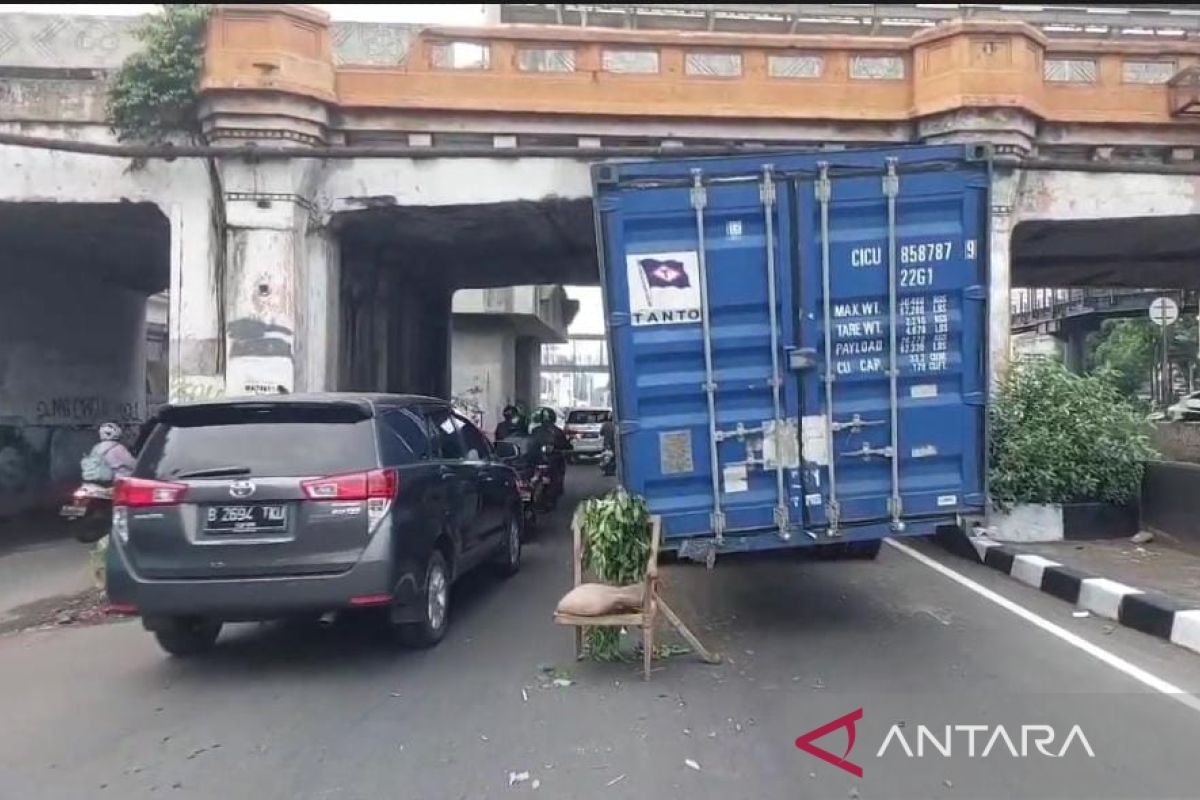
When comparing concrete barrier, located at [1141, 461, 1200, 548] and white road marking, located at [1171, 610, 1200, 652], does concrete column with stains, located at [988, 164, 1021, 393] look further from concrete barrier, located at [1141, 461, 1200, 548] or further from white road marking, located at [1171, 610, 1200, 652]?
white road marking, located at [1171, 610, 1200, 652]

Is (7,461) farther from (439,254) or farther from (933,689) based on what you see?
(933,689)

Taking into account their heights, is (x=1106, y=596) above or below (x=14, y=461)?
below

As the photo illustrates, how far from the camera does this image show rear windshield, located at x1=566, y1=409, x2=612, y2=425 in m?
30.8

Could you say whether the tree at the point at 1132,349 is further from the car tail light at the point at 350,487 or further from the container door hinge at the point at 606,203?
the car tail light at the point at 350,487

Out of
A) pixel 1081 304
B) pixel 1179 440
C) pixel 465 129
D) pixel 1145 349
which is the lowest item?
pixel 1179 440

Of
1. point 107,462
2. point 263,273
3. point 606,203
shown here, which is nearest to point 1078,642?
point 606,203

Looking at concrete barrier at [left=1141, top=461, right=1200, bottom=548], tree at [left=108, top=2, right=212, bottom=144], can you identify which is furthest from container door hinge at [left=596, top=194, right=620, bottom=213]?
tree at [left=108, top=2, right=212, bottom=144]

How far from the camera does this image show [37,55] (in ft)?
40.3

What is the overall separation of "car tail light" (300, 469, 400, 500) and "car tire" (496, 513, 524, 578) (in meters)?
3.26

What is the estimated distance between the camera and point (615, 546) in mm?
6641

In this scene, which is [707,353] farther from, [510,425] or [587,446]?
[587,446]

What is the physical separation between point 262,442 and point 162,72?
6942mm

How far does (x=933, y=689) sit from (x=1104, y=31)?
38.6 metres

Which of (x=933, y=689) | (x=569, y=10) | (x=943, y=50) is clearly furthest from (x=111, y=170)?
(x=569, y=10)
